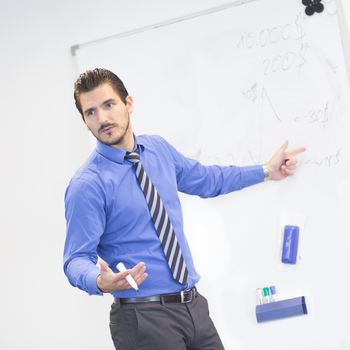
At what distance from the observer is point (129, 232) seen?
5.91 ft

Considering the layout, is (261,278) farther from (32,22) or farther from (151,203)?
(32,22)

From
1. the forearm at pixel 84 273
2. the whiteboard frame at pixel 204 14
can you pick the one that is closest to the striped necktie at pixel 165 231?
the forearm at pixel 84 273

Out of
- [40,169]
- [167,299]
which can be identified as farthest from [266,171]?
[40,169]

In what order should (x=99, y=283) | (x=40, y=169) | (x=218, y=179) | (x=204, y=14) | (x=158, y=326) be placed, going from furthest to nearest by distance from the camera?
(x=40, y=169), (x=204, y=14), (x=218, y=179), (x=158, y=326), (x=99, y=283)

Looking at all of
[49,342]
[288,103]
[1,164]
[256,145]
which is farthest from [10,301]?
[288,103]

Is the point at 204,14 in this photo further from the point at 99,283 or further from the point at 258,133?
the point at 99,283

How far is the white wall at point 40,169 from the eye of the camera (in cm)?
266

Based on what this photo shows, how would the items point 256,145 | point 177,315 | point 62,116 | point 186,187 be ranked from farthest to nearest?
point 62,116 < point 256,145 < point 186,187 < point 177,315

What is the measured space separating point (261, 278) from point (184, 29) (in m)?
0.98

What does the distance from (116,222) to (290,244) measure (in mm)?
746

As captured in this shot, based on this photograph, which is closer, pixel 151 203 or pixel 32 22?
pixel 151 203

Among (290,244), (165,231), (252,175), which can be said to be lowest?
(290,244)

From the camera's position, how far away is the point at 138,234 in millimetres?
1801

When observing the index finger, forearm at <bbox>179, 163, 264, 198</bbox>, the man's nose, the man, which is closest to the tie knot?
the man
